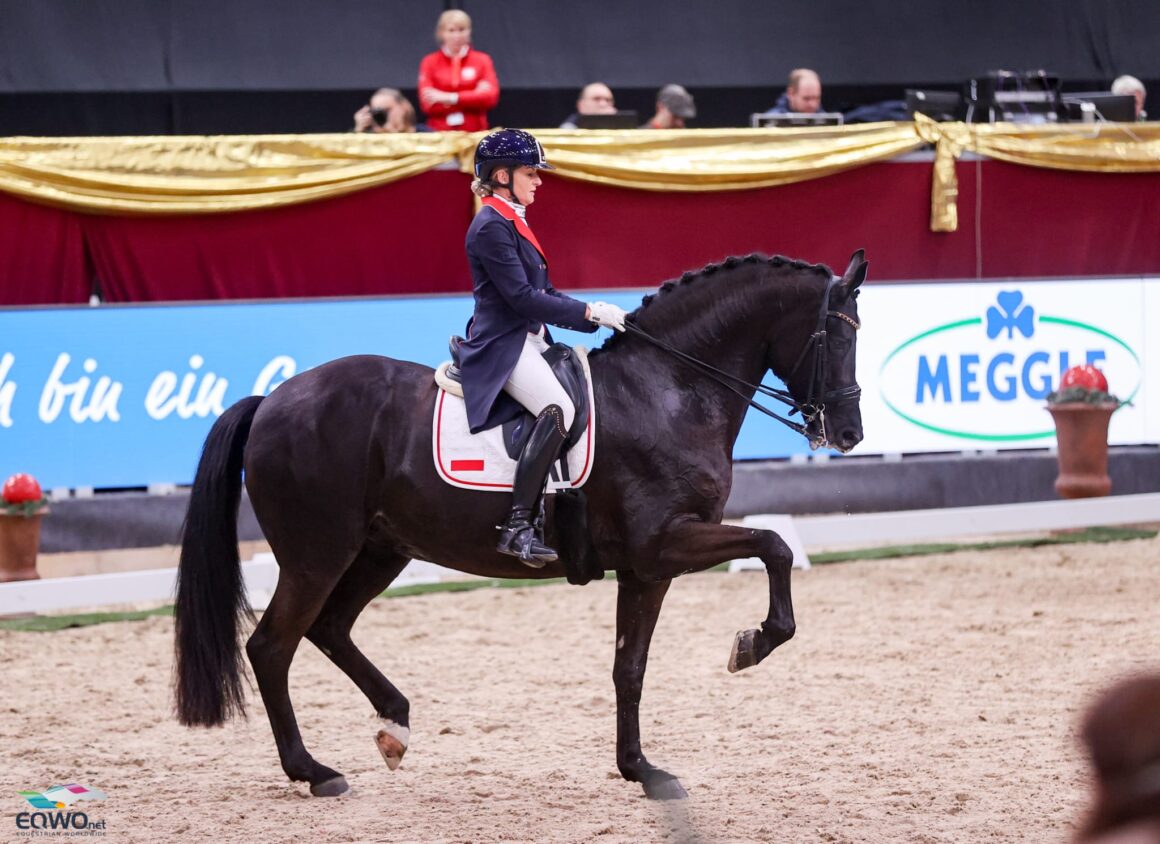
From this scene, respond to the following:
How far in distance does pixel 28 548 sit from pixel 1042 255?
727 cm

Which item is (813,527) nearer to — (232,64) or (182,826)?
(182,826)

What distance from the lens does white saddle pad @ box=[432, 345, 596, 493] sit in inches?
196

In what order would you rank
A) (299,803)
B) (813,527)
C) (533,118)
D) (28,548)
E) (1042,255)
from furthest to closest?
(533,118)
(1042,255)
(813,527)
(28,548)
(299,803)

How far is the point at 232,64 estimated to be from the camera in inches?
450

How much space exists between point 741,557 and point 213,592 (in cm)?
A: 186

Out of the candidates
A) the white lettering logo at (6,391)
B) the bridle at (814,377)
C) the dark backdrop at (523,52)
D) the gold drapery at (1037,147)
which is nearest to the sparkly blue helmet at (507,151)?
the bridle at (814,377)

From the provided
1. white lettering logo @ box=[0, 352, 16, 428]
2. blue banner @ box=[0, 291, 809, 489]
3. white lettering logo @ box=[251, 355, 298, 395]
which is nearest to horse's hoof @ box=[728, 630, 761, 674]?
blue banner @ box=[0, 291, 809, 489]

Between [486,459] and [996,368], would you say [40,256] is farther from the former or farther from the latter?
[996,368]

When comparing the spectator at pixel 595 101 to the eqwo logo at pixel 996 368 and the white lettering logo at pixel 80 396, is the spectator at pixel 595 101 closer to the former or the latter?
the eqwo logo at pixel 996 368

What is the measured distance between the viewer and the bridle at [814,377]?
5016mm

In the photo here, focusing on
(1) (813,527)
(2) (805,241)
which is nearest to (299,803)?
(1) (813,527)

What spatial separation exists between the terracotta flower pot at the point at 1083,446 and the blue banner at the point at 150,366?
3.03 m

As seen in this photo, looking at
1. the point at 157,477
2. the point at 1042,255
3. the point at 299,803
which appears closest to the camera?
the point at 299,803

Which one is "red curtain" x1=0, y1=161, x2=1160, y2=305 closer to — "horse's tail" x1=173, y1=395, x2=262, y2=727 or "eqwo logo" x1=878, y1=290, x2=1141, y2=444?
"eqwo logo" x1=878, y1=290, x2=1141, y2=444
